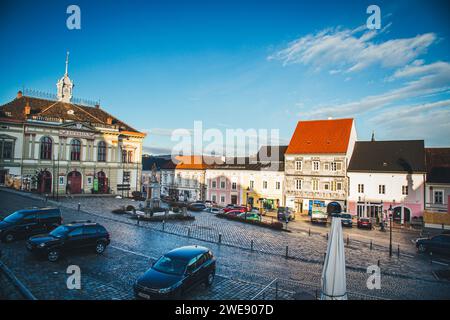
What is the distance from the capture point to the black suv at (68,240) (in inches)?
542

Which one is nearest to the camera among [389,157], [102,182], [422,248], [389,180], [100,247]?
[100,247]

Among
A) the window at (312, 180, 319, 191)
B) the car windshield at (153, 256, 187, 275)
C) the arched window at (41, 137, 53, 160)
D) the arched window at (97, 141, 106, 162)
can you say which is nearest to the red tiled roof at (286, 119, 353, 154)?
the window at (312, 180, 319, 191)

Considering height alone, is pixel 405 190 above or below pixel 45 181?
below

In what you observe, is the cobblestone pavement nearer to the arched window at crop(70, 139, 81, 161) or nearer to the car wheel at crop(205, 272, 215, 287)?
the car wheel at crop(205, 272, 215, 287)

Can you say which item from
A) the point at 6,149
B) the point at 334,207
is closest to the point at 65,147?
the point at 6,149

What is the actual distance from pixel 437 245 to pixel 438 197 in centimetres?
1885

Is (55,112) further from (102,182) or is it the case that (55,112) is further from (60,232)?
(60,232)

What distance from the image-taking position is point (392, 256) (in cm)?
2047

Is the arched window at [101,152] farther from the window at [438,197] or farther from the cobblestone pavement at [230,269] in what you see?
the window at [438,197]

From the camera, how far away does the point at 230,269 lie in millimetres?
14742

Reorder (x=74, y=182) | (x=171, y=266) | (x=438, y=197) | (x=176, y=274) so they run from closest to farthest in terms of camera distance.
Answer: (x=176, y=274) → (x=171, y=266) → (x=438, y=197) → (x=74, y=182)
